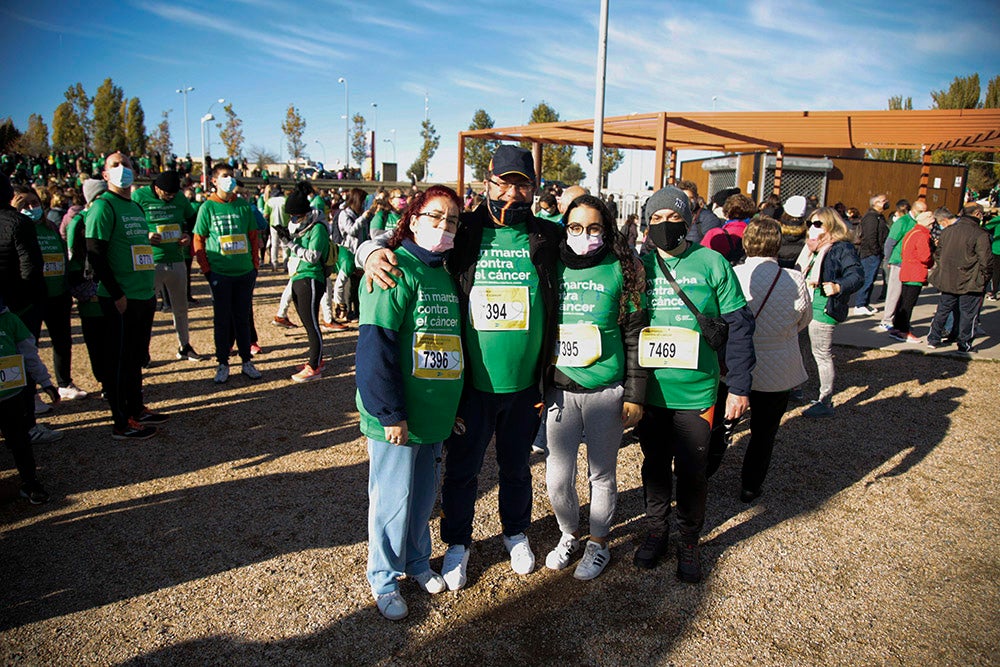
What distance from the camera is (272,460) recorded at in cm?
465

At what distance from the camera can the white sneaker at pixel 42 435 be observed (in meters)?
4.84

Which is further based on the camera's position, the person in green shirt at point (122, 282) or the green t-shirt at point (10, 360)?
the person in green shirt at point (122, 282)

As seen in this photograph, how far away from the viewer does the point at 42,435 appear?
15.9ft

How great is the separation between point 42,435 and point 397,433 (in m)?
4.02

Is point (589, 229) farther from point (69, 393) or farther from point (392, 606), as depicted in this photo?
point (69, 393)

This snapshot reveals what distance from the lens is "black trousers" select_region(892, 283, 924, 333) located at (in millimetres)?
8711

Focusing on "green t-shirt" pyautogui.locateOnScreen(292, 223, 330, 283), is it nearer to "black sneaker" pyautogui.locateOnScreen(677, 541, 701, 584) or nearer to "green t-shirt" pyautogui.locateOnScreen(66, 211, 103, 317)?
"green t-shirt" pyautogui.locateOnScreen(66, 211, 103, 317)

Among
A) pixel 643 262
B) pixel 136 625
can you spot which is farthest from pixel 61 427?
pixel 643 262

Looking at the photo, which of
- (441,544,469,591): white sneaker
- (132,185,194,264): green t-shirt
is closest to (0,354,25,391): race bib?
(441,544,469,591): white sneaker

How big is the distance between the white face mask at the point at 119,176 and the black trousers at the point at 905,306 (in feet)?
32.4

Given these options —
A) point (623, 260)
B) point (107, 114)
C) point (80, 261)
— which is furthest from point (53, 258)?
point (107, 114)

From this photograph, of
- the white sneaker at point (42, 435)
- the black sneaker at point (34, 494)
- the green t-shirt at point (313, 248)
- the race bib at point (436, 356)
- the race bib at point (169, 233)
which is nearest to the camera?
the race bib at point (436, 356)

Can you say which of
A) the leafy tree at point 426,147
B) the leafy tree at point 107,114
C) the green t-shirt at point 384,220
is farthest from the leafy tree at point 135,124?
the green t-shirt at point 384,220

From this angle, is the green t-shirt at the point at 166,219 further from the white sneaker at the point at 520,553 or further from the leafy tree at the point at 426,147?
the leafy tree at the point at 426,147
